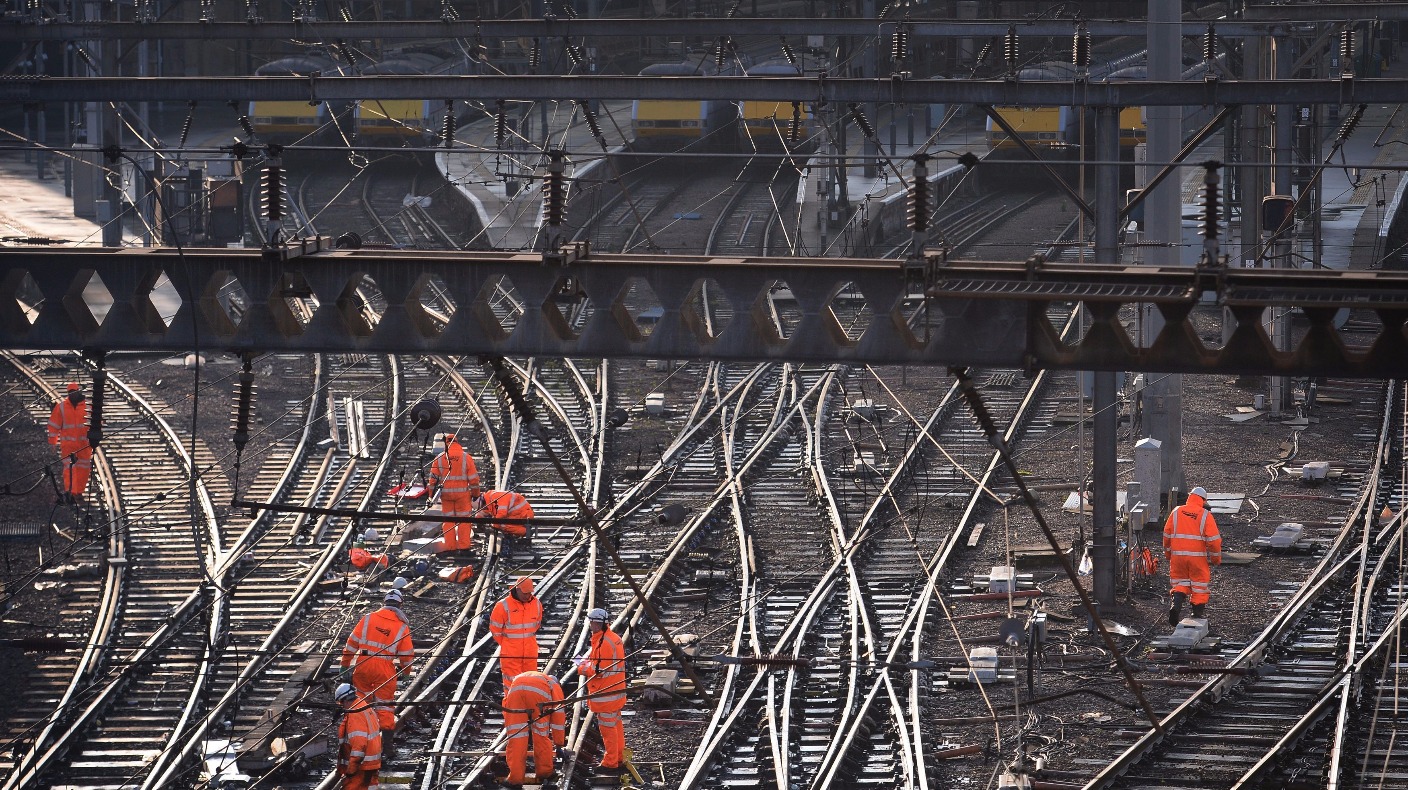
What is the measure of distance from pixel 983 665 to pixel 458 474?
538cm

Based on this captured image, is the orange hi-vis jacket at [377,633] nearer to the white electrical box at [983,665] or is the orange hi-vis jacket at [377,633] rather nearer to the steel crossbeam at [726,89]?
the white electrical box at [983,665]

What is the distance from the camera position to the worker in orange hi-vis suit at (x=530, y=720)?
11.8 m

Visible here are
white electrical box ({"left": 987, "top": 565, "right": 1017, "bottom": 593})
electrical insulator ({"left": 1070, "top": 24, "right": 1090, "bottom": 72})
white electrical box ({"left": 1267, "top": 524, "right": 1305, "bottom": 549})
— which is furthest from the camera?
white electrical box ({"left": 1267, "top": 524, "right": 1305, "bottom": 549})

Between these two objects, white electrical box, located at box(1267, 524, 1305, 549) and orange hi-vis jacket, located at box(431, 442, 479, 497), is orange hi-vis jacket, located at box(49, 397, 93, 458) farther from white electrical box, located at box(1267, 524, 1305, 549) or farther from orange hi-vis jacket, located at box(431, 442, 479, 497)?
white electrical box, located at box(1267, 524, 1305, 549)

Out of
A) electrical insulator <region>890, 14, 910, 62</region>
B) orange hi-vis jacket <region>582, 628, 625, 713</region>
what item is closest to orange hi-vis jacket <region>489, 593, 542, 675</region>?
orange hi-vis jacket <region>582, 628, 625, 713</region>

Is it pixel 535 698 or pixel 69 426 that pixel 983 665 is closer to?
pixel 535 698

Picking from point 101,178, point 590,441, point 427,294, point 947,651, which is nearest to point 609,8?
point 101,178

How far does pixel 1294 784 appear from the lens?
1192cm

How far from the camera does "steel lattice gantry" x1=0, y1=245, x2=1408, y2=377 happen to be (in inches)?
362

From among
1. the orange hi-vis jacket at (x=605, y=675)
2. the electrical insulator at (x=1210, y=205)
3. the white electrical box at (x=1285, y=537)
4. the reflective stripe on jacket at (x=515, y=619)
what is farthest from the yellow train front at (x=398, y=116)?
the electrical insulator at (x=1210, y=205)

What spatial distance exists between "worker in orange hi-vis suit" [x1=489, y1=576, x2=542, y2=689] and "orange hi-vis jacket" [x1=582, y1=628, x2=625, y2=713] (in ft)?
1.41

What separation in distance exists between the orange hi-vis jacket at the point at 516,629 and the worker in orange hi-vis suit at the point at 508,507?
418 cm

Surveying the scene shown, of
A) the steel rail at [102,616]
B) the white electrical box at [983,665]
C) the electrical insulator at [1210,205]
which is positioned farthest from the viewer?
the white electrical box at [983,665]

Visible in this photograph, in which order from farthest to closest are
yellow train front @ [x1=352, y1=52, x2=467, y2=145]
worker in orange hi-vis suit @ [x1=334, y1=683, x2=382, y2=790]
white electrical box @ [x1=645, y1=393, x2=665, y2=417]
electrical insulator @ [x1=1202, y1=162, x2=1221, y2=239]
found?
yellow train front @ [x1=352, y1=52, x2=467, y2=145] → white electrical box @ [x1=645, y1=393, x2=665, y2=417] → worker in orange hi-vis suit @ [x1=334, y1=683, x2=382, y2=790] → electrical insulator @ [x1=1202, y1=162, x2=1221, y2=239]
